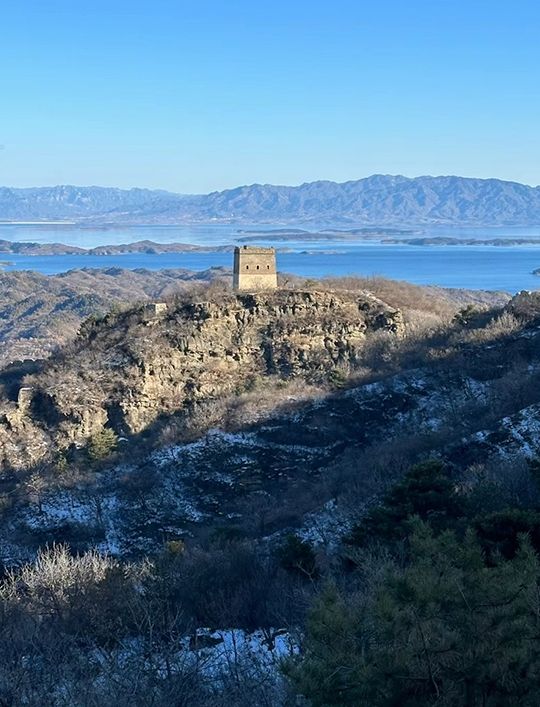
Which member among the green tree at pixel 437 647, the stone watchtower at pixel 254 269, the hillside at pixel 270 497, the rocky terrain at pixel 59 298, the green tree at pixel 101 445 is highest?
the stone watchtower at pixel 254 269

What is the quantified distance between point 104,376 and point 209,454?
22.4 ft

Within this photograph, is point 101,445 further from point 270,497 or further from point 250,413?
point 270,497

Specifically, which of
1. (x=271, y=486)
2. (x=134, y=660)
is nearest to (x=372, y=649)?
(x=134, y=660)

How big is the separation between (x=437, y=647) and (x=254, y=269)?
103ft

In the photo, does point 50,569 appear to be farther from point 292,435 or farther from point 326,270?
point 326,270

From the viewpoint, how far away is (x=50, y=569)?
17047 millimetres

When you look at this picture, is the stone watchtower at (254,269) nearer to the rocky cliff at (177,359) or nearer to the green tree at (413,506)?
the rocky cliff at (177,359)

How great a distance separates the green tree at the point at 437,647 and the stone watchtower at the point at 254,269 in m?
30.2

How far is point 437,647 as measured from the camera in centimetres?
777

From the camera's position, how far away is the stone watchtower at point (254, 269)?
1496 inches

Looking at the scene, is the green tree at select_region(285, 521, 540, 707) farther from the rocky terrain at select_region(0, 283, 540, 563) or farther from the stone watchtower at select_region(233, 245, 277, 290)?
the stone watchtower at select_region(233, 245, 277, 290)

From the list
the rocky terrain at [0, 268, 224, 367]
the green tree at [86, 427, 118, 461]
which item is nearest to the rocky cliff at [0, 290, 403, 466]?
the green tree at [86, 427, 118, 461]

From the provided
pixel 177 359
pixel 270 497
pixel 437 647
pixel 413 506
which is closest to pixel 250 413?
pixel 270 497

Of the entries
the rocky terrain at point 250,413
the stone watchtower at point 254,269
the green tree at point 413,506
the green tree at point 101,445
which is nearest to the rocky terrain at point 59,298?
the stone watchtower at point 254,269
